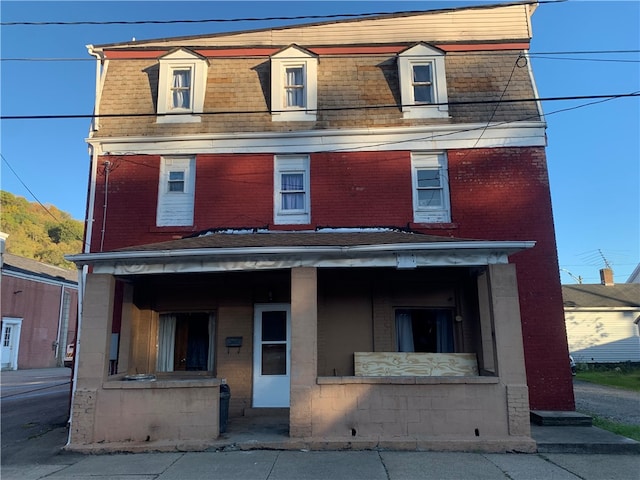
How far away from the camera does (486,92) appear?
38.4 ft

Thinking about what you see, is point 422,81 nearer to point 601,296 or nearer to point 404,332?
point 404,332

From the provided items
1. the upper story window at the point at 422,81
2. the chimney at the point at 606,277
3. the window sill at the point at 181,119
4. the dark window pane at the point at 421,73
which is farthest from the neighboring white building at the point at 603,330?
the window sill at the point at 181,119

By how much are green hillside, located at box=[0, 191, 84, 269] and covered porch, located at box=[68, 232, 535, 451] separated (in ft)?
155

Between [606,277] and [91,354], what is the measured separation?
34784 millimetres

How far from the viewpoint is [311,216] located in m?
11.2

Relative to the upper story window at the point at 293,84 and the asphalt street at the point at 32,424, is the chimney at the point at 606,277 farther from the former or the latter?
the asphalt street at the point at 32,424

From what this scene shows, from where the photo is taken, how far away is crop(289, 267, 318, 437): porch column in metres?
7.76

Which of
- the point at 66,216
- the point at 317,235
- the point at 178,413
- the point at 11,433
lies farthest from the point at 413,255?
the point at 66,216

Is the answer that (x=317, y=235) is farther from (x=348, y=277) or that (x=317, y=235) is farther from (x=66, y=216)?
(x=66, y=216)

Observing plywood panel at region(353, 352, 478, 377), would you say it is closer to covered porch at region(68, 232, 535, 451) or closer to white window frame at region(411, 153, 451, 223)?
covered porch at region(68, 232, 535, 451)

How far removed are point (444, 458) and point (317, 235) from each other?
4819mm

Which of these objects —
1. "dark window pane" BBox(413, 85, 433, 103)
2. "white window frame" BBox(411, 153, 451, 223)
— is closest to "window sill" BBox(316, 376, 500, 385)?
"white window frame" BBox(411, 153, 451, 223)

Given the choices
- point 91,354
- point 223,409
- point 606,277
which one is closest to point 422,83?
point 223,409

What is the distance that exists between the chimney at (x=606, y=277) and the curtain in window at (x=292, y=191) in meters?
29.8
